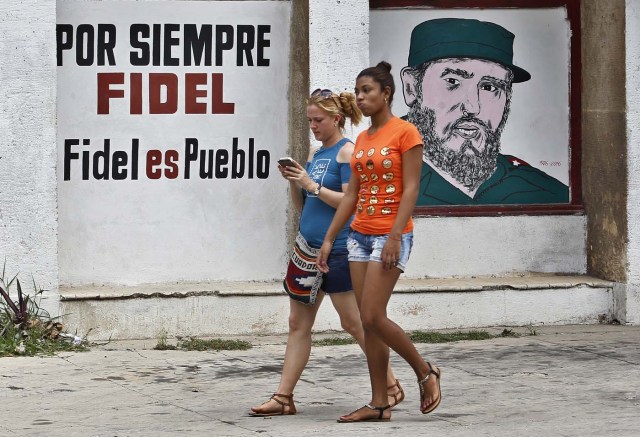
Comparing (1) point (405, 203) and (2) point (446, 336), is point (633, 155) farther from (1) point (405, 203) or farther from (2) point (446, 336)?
(1) point (405, 203)

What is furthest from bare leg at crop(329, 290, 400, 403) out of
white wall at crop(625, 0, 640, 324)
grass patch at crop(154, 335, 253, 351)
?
white wall at crop(625, 0, 640, 324)

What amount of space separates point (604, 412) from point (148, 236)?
4.47 m

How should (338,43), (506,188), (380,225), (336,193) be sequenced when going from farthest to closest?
(506,188)
(338,43)
(336,193)
(380,225)

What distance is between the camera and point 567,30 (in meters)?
11.6

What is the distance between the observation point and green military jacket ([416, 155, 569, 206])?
37.3ft

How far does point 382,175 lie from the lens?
729cm

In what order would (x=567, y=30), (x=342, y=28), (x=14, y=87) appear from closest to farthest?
(x=14, y=87), (x=342, y=28), (x=567, y=30)

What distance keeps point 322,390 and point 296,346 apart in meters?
0.89

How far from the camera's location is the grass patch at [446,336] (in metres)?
10.4

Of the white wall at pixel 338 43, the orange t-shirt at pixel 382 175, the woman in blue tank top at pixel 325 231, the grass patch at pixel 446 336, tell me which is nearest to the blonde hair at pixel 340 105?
the woman in blue tank top at pixel 325 231

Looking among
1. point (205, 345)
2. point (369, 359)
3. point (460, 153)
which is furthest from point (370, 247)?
point (460, 153)

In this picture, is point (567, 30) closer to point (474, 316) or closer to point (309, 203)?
point (474, 316)

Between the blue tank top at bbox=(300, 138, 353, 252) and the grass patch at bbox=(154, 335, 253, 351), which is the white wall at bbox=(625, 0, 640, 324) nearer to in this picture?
the grass patch at bbox=(154, 335, 253, 351)

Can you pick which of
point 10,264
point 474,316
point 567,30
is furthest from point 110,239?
point 567,30
